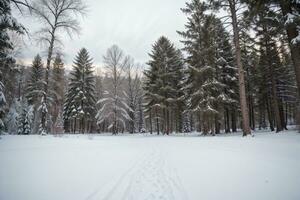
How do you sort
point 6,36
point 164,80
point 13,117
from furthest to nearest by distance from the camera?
1. point 13,117
2. point 164,80
3. point 6,36

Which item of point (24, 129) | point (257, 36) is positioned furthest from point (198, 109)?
point (24, 129)

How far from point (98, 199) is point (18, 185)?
194 centimetres

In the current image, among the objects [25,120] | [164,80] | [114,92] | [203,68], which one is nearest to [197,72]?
[203,68]

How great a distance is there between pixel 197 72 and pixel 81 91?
2180 centimetres

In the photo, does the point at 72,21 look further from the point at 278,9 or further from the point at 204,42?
the point at 278,9

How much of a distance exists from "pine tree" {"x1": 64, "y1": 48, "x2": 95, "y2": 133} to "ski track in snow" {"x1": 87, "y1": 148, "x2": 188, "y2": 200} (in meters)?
30.2

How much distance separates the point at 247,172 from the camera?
16.3ft

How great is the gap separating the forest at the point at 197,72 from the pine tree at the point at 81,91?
→ 178 millimetres

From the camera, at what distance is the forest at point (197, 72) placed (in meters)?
11.5

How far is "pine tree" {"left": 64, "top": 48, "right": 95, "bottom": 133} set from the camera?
1337 inches

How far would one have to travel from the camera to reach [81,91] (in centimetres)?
3384

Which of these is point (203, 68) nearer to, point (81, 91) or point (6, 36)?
point (6, 36)

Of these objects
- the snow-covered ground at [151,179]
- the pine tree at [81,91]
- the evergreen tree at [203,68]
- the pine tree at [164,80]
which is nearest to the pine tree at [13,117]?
the pine tree at [81,91]

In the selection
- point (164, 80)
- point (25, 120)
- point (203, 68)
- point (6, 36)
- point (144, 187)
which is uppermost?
point (164, 80)
